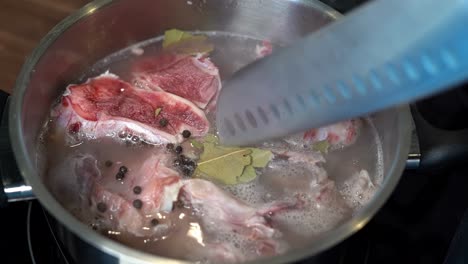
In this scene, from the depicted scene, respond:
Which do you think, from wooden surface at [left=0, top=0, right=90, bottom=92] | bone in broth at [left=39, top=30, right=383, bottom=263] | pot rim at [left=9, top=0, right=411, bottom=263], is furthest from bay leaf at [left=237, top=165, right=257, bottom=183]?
wooden surface at [left=0, top=0, right=90, bottom=92]

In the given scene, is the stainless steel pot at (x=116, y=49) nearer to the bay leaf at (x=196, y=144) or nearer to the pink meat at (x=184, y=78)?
the pink meat at (x=184, y=78)

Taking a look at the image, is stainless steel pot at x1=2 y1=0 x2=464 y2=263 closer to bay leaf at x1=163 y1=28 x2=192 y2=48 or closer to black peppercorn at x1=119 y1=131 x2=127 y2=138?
bay leaf at x1=163 y1=28 x2=192 y2=48

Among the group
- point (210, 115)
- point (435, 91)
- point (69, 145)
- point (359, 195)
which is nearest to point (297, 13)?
point (210, 115)

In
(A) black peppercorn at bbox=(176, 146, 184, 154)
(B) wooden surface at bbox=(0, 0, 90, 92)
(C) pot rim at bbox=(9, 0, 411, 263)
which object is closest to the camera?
(C) pot rim at bbox=(9, 0, 411, 263)

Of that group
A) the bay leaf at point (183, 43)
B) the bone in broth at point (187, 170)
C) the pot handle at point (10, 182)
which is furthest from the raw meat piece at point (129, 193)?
the bay leaf at point (183, 43)

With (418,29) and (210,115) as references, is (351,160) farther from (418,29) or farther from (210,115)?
(418,29)
